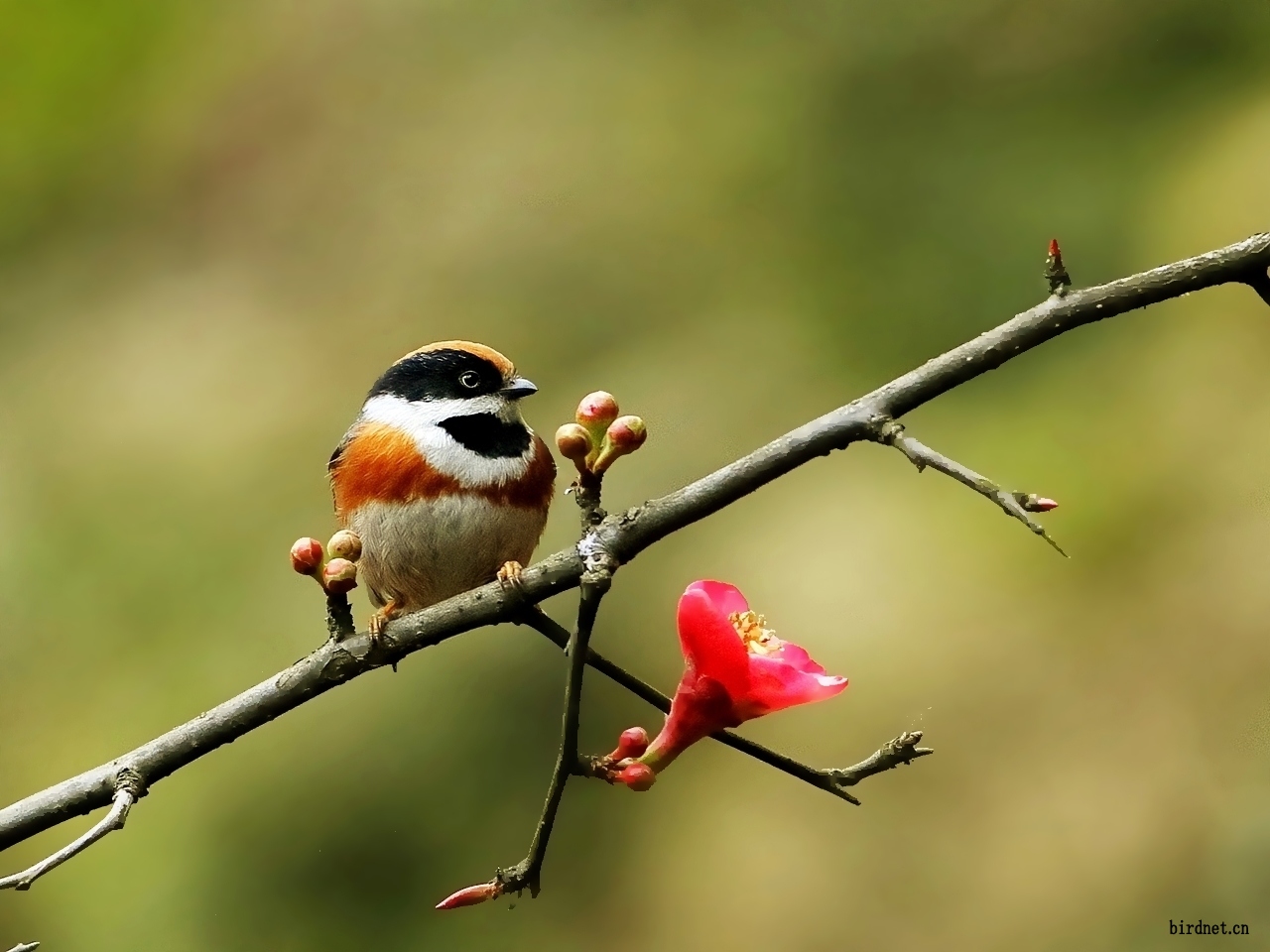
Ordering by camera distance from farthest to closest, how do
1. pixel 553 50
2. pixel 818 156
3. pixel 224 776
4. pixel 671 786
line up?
pixel 553 50, pixel 818 156, pixel 224 776, pixel 671 786

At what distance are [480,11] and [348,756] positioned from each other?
3.16 metres

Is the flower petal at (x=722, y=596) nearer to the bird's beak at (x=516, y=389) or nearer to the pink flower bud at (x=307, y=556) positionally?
the pink flower bud at (x=307, y=556)

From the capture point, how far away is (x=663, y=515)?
50.3 inches

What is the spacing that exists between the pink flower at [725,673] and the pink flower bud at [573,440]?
0.54 feet

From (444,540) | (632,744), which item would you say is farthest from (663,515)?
(444,540)

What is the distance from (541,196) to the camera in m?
4.93

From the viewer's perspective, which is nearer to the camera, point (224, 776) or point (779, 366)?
point (224, 776)

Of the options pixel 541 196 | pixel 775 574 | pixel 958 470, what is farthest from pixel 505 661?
pixel 958 470

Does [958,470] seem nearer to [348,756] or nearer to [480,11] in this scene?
[348,756]

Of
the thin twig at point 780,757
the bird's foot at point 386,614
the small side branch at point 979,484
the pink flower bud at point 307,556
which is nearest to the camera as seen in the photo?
the small side branch at point 979,484

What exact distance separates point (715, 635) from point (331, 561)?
1.46 ft

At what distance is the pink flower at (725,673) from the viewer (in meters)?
1.25

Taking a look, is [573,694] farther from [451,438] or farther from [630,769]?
[451,438]

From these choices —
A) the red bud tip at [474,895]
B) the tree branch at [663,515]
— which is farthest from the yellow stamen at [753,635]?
the red bud tip at [474,895]
